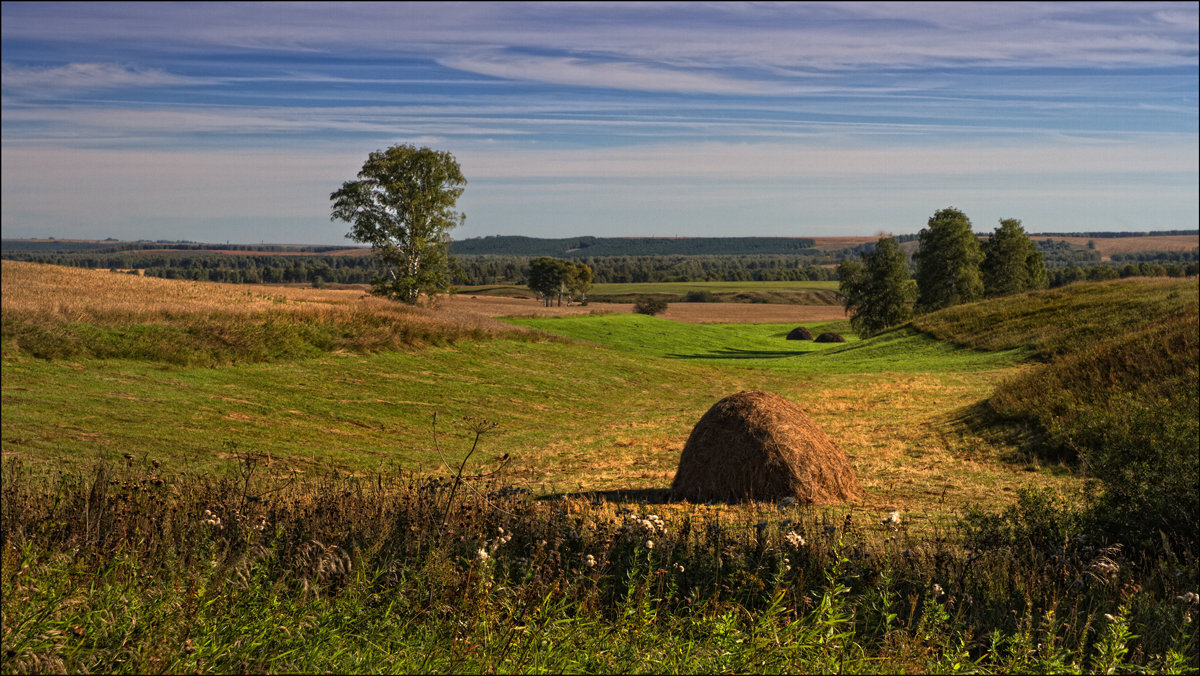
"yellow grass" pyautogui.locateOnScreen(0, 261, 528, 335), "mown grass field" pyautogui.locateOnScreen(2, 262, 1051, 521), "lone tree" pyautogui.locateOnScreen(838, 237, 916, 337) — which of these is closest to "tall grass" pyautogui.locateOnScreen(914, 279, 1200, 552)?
"mown grass field" pyautogui.locateOnScreen(2, 262, 1051, 521)

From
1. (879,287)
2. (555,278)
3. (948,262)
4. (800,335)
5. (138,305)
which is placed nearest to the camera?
(138,305)

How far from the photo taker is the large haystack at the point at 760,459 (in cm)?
1334

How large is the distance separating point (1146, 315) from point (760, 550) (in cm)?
4262

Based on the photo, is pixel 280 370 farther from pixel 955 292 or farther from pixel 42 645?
pixel 955 292

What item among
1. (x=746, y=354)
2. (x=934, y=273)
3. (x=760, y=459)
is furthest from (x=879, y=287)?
(x=760, y=459)

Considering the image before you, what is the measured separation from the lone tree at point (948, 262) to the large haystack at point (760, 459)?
6752cm

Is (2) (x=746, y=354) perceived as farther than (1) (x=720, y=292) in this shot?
No

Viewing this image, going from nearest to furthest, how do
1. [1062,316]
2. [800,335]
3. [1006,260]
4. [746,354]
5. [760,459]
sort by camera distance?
[760,459] < [1062,316] < [746,354] < [1006,260] < [800,335]

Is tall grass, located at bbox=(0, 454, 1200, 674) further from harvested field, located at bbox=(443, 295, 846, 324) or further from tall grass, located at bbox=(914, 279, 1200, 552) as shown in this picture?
harvested field, located at bbox=(443, 295, 846, 324)

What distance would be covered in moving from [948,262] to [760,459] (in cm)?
7012

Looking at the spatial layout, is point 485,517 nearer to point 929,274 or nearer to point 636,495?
point 636,495

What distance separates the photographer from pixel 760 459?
1341 cm

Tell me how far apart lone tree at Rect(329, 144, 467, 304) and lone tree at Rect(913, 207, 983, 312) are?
44.9 meters

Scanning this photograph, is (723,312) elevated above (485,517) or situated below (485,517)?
below
